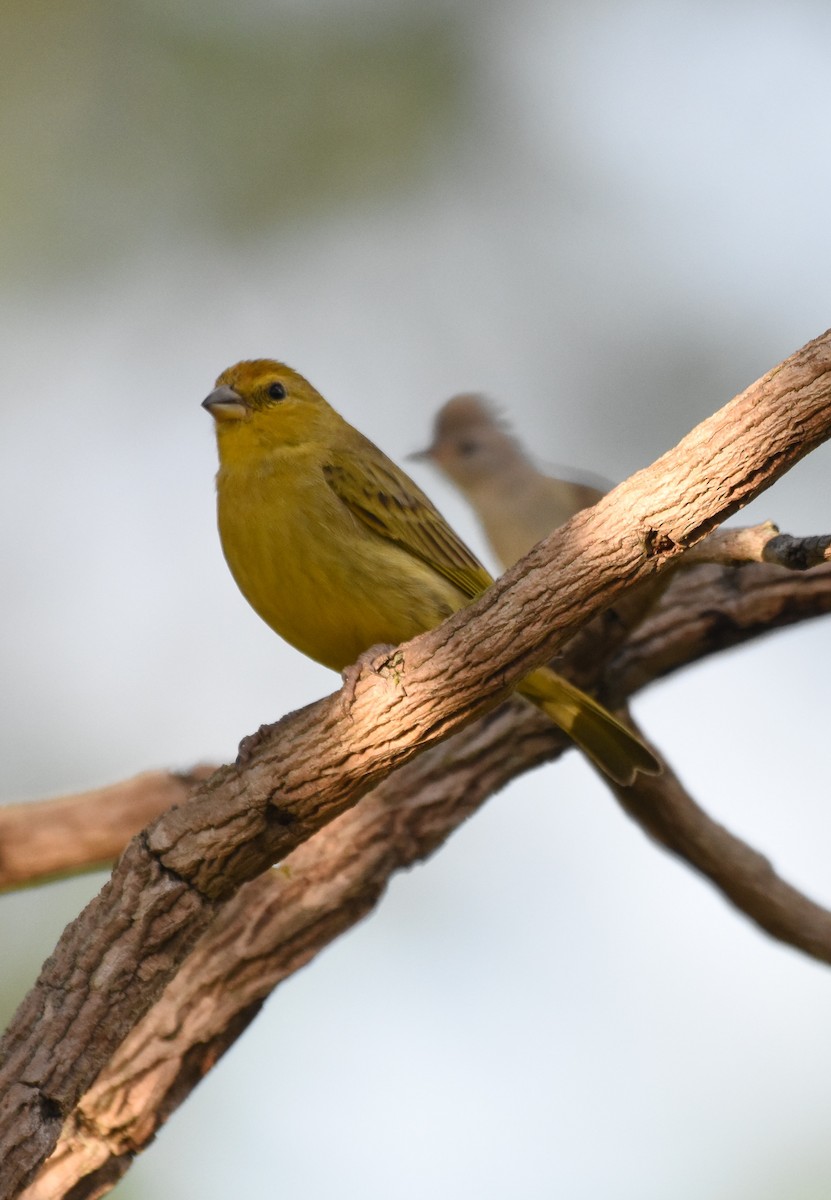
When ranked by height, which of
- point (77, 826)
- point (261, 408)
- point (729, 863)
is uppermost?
point (261, 408)

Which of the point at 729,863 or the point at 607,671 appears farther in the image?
the point at 607,671

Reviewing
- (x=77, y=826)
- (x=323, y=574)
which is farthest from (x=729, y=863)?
(x=77, y=826)

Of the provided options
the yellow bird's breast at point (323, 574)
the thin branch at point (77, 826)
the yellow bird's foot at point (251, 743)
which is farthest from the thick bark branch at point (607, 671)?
the yellow bird's foot at point (251, 743)

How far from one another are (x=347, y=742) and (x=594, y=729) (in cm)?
123

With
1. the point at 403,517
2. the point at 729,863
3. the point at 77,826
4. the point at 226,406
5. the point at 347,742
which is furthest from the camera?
the point at 77,826

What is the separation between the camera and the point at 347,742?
3.04 m

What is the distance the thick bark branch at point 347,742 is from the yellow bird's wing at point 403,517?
3.01 ft

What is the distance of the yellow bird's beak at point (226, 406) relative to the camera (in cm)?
429

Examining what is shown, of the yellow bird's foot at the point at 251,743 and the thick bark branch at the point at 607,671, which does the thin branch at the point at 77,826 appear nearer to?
the thick bark branch at the point at 607,671

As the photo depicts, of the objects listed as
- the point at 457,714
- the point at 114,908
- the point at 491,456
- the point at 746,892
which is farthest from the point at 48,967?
the point at 491,456

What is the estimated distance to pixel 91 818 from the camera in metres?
4.79

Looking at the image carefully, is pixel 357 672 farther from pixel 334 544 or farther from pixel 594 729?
pixel 594 729

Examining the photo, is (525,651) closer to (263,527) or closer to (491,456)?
(263,527)

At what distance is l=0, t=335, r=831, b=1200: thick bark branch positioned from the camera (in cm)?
279
